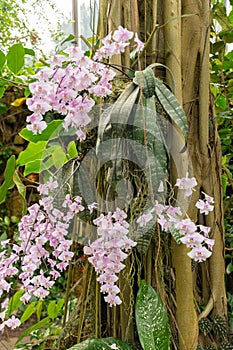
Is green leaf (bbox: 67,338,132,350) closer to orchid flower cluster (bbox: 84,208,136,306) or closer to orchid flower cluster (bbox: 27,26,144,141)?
orchid flower cluster (bbox: 84,208,136,306)

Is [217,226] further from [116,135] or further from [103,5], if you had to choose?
[103,5]

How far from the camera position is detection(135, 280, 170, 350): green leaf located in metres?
0.75

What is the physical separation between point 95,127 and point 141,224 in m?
0.19

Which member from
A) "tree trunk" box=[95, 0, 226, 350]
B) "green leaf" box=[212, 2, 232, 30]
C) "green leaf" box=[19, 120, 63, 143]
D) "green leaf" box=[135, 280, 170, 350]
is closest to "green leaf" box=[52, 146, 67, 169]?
"green leaf" box=[19, 120, 63, 143]

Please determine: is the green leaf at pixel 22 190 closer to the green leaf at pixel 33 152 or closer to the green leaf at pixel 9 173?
the green leaf at pixel 9 173

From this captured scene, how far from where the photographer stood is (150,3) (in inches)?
36.3

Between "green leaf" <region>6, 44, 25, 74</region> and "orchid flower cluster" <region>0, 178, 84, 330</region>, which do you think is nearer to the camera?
"orchid flower cluster" <region>0, 178, 84, 330</region>

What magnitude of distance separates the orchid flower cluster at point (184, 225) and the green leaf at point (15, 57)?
476mm

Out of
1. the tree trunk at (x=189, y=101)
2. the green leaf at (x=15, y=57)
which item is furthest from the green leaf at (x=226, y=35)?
the green leaf at (x=15, y=57)

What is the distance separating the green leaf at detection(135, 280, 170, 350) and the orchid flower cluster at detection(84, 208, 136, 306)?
0.15ft

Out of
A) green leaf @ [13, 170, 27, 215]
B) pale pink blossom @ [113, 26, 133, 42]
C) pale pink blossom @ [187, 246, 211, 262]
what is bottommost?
pale pink blossom @ [187, 246, 211, 262]

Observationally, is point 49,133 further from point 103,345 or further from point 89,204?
point 103,345

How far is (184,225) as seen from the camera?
2.37ft

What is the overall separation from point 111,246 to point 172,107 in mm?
Result: 243
